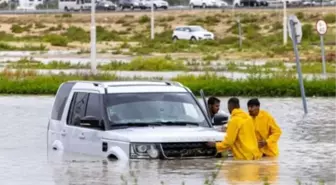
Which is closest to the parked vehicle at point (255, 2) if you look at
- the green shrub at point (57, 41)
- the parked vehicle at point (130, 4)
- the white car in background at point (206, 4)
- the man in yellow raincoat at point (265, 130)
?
the white car in background at point (206, 4)

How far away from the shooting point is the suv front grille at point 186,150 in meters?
15.1

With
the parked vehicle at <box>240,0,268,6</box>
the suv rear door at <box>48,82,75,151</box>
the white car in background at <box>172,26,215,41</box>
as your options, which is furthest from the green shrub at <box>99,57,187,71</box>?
the parked vehicle at <box>240,0,268,6</box>

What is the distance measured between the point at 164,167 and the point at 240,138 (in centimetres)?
134

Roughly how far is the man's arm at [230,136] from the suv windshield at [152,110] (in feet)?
2.14

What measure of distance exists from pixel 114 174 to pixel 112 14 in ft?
334

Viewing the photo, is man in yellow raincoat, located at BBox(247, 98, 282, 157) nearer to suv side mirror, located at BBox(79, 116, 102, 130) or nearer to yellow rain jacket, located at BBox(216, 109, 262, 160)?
yellow rain jacket, located at BBox(216, 109, 262, 160)

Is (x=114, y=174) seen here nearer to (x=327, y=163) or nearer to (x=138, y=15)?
(x=327, y=163)

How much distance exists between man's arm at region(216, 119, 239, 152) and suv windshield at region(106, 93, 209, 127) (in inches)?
25.7

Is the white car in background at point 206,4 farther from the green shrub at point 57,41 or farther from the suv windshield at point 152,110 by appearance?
the suv windshield at point 152,110

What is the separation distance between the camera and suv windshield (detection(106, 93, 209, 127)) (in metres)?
15.8

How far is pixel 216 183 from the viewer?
13.8 metres

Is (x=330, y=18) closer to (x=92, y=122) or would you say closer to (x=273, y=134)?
(x=273, y=134)

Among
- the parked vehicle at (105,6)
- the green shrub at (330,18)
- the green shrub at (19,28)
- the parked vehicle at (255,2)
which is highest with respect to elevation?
the green shrub at (330,18)

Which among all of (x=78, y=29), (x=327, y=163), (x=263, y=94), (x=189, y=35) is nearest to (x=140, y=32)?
(x=78, y=29)
